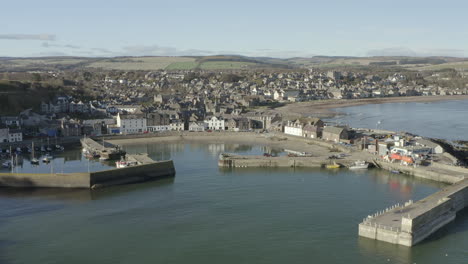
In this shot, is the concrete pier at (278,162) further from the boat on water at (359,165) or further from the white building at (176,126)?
the white building at (176,126)

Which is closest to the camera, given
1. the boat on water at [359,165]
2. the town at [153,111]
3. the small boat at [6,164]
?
Answer: the boat on water at [359,165]

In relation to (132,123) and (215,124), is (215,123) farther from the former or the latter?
(132,123)

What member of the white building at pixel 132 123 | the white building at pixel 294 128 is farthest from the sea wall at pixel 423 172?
the white building at pixel 132 123

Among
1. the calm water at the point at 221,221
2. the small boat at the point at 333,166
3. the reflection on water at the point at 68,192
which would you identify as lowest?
the reflection on water at the point at 68,192

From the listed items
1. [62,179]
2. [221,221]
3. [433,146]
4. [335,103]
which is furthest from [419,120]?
[62,179]

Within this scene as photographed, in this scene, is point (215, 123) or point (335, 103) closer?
point (215, 123)

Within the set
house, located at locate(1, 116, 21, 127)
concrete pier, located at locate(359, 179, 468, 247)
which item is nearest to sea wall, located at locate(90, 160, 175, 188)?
concrete pier, located at locate(359, 179, 468, 247)

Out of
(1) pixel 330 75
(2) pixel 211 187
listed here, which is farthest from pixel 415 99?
(2) pixel 211 187

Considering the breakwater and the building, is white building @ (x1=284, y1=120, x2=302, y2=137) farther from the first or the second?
the breakwater
